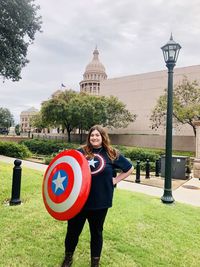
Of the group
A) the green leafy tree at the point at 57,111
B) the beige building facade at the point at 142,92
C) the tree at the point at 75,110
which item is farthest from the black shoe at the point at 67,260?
the beige building facade at the point at 142,92

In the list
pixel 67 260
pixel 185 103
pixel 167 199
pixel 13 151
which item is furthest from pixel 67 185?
pixel 185 103

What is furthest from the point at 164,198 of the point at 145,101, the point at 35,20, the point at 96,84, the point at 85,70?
the point at 85,70

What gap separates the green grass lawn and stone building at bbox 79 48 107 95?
247ft

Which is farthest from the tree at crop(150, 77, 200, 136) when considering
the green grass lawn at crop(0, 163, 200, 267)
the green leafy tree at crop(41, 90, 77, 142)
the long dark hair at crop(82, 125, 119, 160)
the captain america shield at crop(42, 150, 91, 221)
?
the captain america shield at crop(42, 150, 91, 221)

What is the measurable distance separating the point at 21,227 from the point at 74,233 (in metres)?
1.59

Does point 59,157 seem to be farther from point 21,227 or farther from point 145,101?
point 145,101

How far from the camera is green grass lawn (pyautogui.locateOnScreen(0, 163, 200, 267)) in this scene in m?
3.29

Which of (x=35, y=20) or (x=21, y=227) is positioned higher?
(x=35, y=20)

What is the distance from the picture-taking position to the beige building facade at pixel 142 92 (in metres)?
40.1

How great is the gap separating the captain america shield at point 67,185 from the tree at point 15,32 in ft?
43.5

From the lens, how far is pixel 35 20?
15336mm

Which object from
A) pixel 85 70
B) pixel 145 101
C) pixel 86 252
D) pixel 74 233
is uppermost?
pixel 85 70

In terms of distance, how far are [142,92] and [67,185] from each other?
4102 cm

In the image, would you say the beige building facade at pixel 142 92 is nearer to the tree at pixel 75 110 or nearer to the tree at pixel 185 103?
the tree at pixel 75 110
